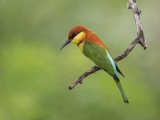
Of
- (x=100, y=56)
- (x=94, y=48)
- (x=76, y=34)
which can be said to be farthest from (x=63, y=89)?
(x=76, y=34)

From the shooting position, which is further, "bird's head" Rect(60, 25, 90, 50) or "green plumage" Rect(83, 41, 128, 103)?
"bird's head" Rect(60, 25, 90, 50)

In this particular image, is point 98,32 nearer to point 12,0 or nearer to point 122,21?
point 122,21

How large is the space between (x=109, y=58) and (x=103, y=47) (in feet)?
0.58

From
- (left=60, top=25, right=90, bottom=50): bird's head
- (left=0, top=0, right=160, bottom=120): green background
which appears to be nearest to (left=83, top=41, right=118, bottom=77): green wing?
(left=60, top=25, right=90, bottom=50): bird's head

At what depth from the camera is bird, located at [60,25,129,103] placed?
3.99 meters

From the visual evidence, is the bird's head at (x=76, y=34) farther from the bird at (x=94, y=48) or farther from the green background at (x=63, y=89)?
the green background at (x=63, y=89)

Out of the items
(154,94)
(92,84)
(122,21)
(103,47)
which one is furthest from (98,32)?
(103,47)

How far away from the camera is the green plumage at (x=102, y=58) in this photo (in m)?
3.97

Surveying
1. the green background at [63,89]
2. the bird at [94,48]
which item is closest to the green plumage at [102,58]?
the bird at [94,48]

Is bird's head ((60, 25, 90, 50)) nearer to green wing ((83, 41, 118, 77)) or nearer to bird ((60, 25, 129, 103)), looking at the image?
bird ((60, 25, 129, 103))

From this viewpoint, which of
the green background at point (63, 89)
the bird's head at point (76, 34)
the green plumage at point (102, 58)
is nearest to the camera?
the green plumage at point (102, 58)

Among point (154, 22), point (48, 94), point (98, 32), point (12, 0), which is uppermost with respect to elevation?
point (12, 0)

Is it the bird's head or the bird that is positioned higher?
the bird's head

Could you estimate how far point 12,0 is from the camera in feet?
28.4
